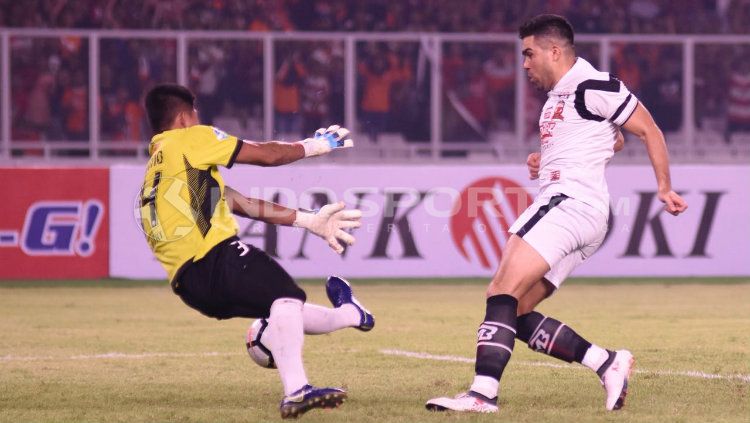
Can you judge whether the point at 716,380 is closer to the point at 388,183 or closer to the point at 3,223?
the point at 388,183

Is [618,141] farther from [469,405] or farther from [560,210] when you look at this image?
[469,405]

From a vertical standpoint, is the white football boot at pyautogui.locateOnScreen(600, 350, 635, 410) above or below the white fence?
below

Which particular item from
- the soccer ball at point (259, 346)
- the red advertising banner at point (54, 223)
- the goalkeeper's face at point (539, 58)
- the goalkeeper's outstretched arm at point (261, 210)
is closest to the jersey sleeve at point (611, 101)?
the goalkeeper's face at point (539, 58)

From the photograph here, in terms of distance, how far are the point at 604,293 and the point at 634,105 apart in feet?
28.3

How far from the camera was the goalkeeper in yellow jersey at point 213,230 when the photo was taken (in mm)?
7059

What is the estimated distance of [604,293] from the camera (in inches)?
618

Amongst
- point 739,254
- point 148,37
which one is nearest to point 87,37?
point 148,37

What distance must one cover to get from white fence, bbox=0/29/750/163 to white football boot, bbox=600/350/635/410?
10.3 meters

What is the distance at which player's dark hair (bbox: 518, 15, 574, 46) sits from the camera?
7.48m

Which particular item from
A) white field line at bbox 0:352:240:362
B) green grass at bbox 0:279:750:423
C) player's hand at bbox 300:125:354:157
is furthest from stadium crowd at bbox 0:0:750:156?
player's hand at bbox 300:125:354:157

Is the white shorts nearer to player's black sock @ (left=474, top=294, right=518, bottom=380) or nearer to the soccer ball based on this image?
player's black sock @ (left=474, top=294, right=518, bottom=380)

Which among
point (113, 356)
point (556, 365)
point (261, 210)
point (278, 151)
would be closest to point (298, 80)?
point (113, 356)

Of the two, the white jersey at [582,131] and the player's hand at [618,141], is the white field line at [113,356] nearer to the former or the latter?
the white jersey at [582,131]

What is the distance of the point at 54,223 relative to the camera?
54.5 feet
